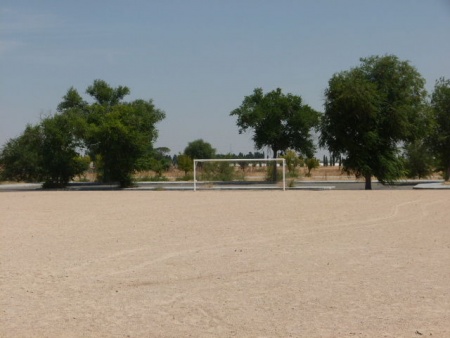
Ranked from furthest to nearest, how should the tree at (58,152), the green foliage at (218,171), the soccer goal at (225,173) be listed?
the tree at (58,152) < the green foliage at (218,171) < the soccer goal at (225,173)

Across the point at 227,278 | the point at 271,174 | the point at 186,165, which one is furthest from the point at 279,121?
the point at 227,278

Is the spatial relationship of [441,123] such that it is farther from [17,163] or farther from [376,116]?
[17,163]

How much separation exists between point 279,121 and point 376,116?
1783 cm

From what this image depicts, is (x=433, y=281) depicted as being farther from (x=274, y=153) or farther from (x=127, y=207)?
(x=274, y=153)

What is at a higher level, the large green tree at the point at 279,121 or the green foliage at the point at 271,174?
the large green tree at the point at 279,121

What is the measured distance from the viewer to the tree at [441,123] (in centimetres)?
5968

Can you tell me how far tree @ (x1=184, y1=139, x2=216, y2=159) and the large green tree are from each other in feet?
189

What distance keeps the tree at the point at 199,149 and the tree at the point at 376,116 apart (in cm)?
7458

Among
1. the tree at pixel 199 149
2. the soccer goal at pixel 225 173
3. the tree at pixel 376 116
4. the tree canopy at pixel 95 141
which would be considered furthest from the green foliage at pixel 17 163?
the tree at pixel 199 149

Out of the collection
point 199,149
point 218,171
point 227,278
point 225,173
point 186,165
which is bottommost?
point 227,278

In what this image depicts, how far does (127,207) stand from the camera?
30797 mm

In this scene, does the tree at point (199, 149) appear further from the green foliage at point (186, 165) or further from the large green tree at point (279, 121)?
the large green tree at point (279, 121)

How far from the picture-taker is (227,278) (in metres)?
11.9

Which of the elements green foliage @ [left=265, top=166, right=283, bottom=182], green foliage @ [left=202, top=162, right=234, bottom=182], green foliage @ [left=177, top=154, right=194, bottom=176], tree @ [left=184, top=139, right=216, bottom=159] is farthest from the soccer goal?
tree @ [left=184, top=139, right=216, bottom=159]
